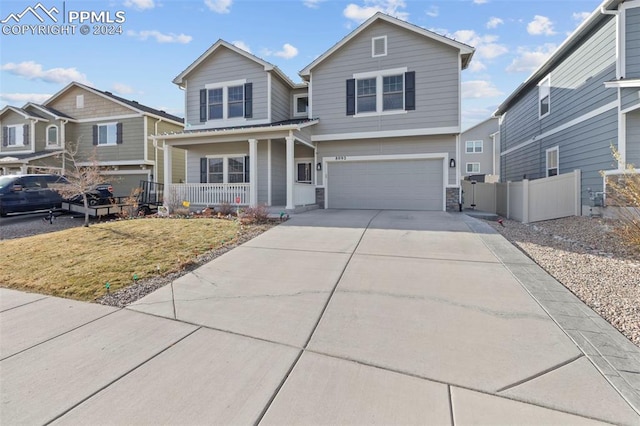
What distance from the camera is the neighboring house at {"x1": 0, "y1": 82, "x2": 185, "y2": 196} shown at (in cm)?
1998

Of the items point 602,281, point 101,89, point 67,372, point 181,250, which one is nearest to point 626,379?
point 602,281

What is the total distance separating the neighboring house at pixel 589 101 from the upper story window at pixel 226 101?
12695 mm

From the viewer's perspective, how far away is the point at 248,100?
1434 cm

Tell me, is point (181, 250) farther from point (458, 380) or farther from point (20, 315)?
point (458, 380)

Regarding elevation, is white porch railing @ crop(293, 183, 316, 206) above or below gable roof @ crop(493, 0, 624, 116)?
below

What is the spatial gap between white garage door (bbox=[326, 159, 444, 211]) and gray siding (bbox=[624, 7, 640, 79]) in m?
6.04

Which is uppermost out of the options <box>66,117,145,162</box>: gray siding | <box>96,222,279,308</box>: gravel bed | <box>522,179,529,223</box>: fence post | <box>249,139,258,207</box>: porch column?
<box>66,117,145,162</box>: gray siding

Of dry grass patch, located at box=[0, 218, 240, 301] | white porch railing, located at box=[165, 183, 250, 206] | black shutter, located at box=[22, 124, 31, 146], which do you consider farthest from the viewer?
black shutter, located at box=[22, 124, 31, 146]

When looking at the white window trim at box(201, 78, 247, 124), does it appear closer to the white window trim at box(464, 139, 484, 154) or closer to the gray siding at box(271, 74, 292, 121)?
the gray siding at box(271, 74, 292, 121)

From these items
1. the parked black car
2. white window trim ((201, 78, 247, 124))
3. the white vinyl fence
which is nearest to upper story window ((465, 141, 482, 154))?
the white vinyl fence

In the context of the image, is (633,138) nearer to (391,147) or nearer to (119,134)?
(391,147)

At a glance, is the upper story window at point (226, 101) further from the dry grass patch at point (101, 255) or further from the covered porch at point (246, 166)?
the dry grass patch at point (101, 255)

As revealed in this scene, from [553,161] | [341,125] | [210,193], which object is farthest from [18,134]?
[553,161]

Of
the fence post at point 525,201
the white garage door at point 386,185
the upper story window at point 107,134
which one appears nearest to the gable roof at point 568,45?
the fence post at point 525,201
